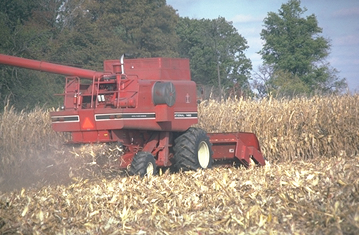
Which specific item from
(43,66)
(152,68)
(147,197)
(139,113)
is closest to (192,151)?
(139,113)

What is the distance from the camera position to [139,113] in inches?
434

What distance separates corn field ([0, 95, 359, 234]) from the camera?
6297mm

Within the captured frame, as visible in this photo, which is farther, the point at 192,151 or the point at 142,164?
the point at 192,151

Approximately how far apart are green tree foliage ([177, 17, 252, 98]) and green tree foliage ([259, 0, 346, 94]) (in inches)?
110

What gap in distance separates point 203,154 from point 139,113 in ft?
6.93

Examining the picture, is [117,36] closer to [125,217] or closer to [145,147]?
[145,147]

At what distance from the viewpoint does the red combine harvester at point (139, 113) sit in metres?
10.8

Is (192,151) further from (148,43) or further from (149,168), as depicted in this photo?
(148,43)

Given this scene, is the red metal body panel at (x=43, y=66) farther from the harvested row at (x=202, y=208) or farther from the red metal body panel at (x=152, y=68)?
the harvested row at (x=202, y=208)

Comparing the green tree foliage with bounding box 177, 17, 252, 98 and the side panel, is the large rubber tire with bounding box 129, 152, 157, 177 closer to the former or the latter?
the side panel

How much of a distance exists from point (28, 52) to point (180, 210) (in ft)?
63.8

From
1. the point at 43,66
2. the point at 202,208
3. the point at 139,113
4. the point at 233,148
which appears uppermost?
the point at 43,66

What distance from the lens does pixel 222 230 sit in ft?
20.2

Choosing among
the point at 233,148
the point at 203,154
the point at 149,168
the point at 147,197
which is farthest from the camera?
the point at 233,148
